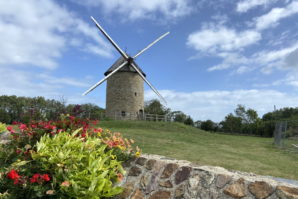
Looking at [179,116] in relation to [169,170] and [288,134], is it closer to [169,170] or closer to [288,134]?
[288,134]

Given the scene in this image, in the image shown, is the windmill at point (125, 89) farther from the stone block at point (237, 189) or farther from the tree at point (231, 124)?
the stone block at point (237, 189)

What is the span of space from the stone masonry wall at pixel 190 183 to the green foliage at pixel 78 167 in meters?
0.39

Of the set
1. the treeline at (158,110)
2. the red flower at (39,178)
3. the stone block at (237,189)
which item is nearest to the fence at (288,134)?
the stone block at (237,189)

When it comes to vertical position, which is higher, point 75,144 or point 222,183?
point 75,144

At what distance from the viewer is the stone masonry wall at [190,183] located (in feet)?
10.4

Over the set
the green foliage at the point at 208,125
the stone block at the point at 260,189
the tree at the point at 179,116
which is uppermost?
the tree at the point at 179,116

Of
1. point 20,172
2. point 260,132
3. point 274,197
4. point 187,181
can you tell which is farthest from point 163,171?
point 260,132

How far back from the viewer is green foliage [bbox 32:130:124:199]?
135 inches

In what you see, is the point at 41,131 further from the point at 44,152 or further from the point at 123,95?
the point at 123,95

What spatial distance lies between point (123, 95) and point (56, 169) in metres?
25.1

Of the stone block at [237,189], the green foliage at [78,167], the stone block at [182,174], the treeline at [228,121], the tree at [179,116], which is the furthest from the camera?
the tree at [179,116]

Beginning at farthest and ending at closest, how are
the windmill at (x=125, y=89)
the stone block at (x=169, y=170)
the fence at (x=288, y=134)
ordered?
the windmill at (x=125, y=89)
the fence at (x=288, y=134)
the stone block at (x=169, y=170)

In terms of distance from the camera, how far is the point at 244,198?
3.20 metres

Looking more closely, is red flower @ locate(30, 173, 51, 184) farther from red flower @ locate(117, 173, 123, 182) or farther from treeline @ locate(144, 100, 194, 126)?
treeline @ locate(144, 100, 194, 126)
